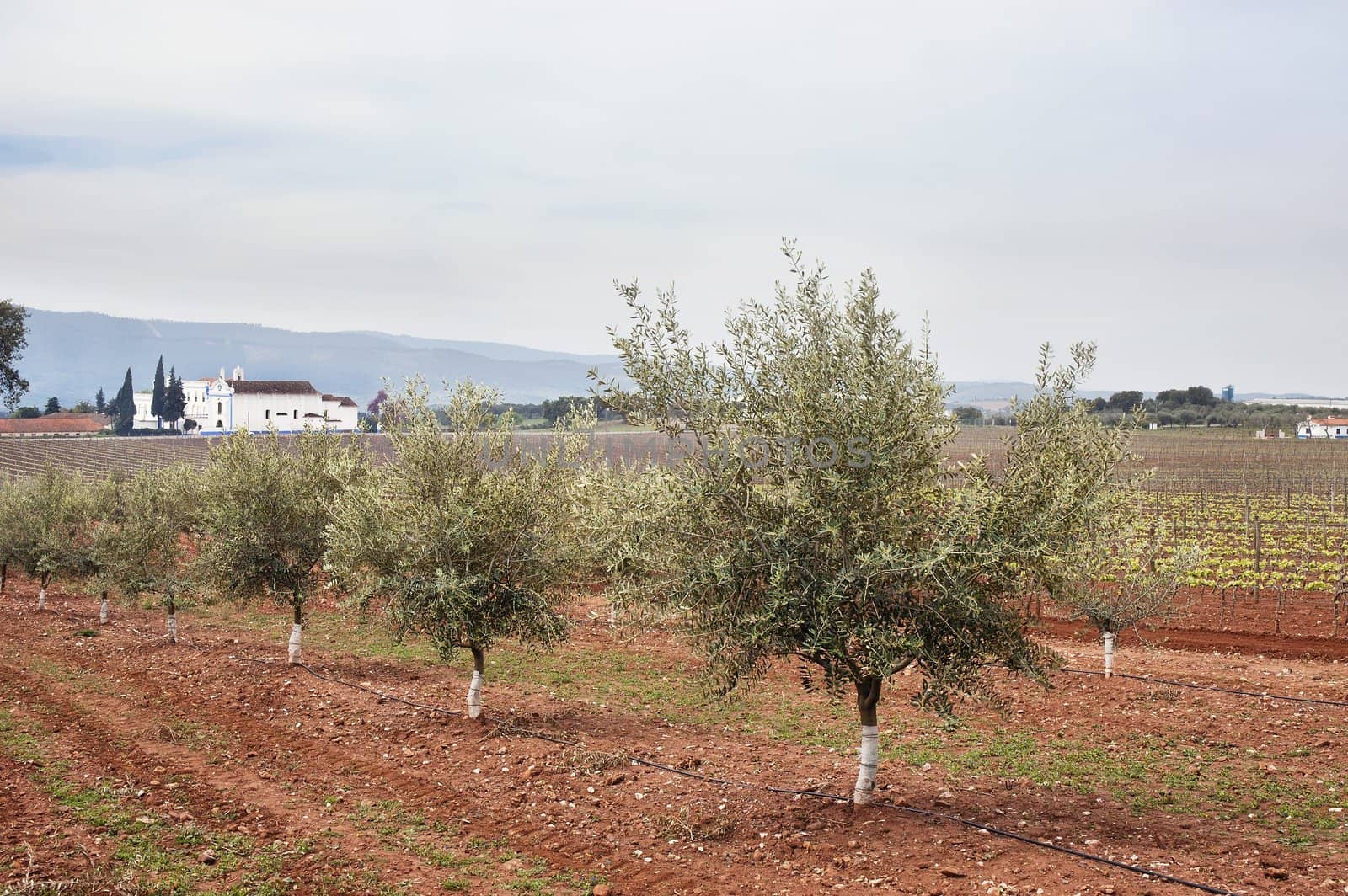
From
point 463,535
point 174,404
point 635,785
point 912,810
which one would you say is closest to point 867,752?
point 912,810

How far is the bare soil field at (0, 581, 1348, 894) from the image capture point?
12.3m

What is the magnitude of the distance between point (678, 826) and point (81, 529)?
3749cm

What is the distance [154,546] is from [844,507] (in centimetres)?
2875

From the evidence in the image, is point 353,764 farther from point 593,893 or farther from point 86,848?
point 593,893

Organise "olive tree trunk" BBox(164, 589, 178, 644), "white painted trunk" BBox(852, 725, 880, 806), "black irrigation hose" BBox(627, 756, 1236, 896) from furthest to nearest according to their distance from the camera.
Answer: "olive tree trunk" BBox(164, 589, 178, 644) → "white painted trunk" BBox(852, 725, 880, 806) → "black irrigation hose" BBox(627, 756, 1236, 896)

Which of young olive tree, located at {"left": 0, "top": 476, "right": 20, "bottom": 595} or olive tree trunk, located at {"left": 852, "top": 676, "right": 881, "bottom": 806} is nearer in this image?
olive tree trunk, located at {"left": 852, "top": 676, "right": 881, "bottom": 806}

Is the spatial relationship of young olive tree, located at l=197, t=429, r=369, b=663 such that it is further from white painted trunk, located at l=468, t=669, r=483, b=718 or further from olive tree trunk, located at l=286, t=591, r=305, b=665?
white painted trunk, located at l=468, t=669, r=483, b=718

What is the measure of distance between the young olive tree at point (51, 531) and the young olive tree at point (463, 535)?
25.6 metres

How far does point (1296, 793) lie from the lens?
50.1ft

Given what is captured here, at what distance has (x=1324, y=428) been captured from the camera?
141 m

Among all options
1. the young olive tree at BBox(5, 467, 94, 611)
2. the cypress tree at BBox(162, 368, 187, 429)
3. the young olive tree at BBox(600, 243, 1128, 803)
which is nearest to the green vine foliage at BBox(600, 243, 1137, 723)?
the young olive tree at BBox(600, 243, 1128, 803)

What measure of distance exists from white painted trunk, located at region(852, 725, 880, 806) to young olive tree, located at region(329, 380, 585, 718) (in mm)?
7641

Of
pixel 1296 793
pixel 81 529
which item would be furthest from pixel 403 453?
pixel 81 529

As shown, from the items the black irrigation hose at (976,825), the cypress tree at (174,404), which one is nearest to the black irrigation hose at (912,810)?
the black irrigation hose at (976,825)
